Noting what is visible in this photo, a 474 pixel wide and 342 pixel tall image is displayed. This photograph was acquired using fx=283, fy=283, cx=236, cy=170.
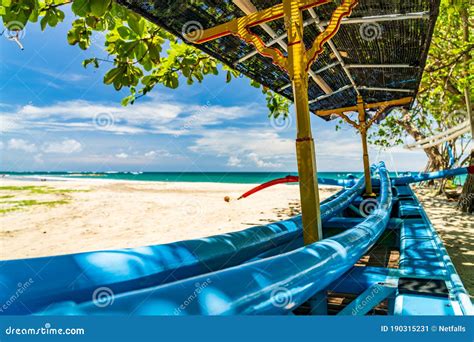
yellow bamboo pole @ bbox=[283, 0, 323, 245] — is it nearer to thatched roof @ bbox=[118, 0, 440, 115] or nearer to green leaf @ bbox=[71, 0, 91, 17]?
thatched roof @ bbox=[118, 0, 440, 115]

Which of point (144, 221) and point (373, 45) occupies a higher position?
point (373, 45)

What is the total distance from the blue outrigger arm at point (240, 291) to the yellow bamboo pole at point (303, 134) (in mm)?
919

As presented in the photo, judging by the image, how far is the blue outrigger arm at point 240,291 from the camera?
3.06 ft

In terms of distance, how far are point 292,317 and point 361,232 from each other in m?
1.37

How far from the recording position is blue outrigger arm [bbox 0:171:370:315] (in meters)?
1.10

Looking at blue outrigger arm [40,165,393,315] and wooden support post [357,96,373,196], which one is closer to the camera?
blue outrigger arm [40,165,393,315]

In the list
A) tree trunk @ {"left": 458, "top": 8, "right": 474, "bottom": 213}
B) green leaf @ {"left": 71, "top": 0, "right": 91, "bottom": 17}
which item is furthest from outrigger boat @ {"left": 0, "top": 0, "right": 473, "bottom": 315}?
tree trunk @ {"left": 458, "top": 8, "right": 474, "bottom": 213}

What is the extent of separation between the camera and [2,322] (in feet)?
3.53

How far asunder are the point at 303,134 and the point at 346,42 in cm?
230

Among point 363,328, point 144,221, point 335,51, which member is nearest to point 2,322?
point 363,328

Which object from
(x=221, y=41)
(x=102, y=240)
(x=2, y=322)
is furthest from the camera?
(x=102, y=240)

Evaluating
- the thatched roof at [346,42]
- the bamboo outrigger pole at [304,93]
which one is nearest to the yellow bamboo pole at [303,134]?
the bamboo outrigger pole at [304,93]

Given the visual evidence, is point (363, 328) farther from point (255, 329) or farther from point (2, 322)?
point (2, 322)

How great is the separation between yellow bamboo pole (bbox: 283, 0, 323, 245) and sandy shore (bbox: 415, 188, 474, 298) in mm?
2804
